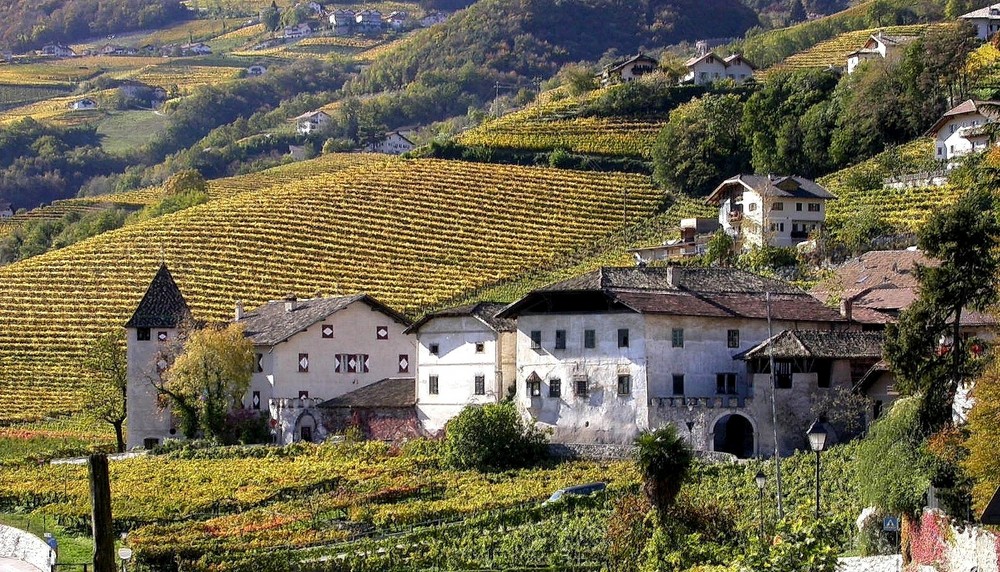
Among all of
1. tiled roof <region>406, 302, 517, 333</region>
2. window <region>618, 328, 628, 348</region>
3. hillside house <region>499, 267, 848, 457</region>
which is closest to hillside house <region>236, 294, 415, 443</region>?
tiled roof <region>406, 302, 517, 333</region>

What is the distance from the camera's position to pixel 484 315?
7425cm

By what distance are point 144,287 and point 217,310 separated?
32.8 ft

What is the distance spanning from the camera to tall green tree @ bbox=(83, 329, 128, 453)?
8750cm

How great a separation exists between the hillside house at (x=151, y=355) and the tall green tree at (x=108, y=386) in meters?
0.97

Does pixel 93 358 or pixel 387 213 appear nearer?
pixel 93 358

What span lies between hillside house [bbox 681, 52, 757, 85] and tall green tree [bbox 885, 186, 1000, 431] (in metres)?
108

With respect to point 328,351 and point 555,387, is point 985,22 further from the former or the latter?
point 555,387

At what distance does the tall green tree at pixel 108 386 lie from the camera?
8750 centimetres

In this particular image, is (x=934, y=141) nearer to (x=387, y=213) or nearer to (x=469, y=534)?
(x=387, y=213)

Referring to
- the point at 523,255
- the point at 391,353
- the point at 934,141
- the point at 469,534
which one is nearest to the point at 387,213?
the point at 523,255

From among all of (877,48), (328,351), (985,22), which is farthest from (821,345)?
(985,22)

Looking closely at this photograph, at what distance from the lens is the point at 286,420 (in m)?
77.6

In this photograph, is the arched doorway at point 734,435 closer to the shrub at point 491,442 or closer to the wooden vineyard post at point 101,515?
the shrub at point 491,442

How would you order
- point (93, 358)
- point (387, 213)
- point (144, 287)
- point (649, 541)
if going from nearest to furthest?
1. point (649, 541)
2. point (93, 358)
3. point (144, 287)
4. point (387, 213)
